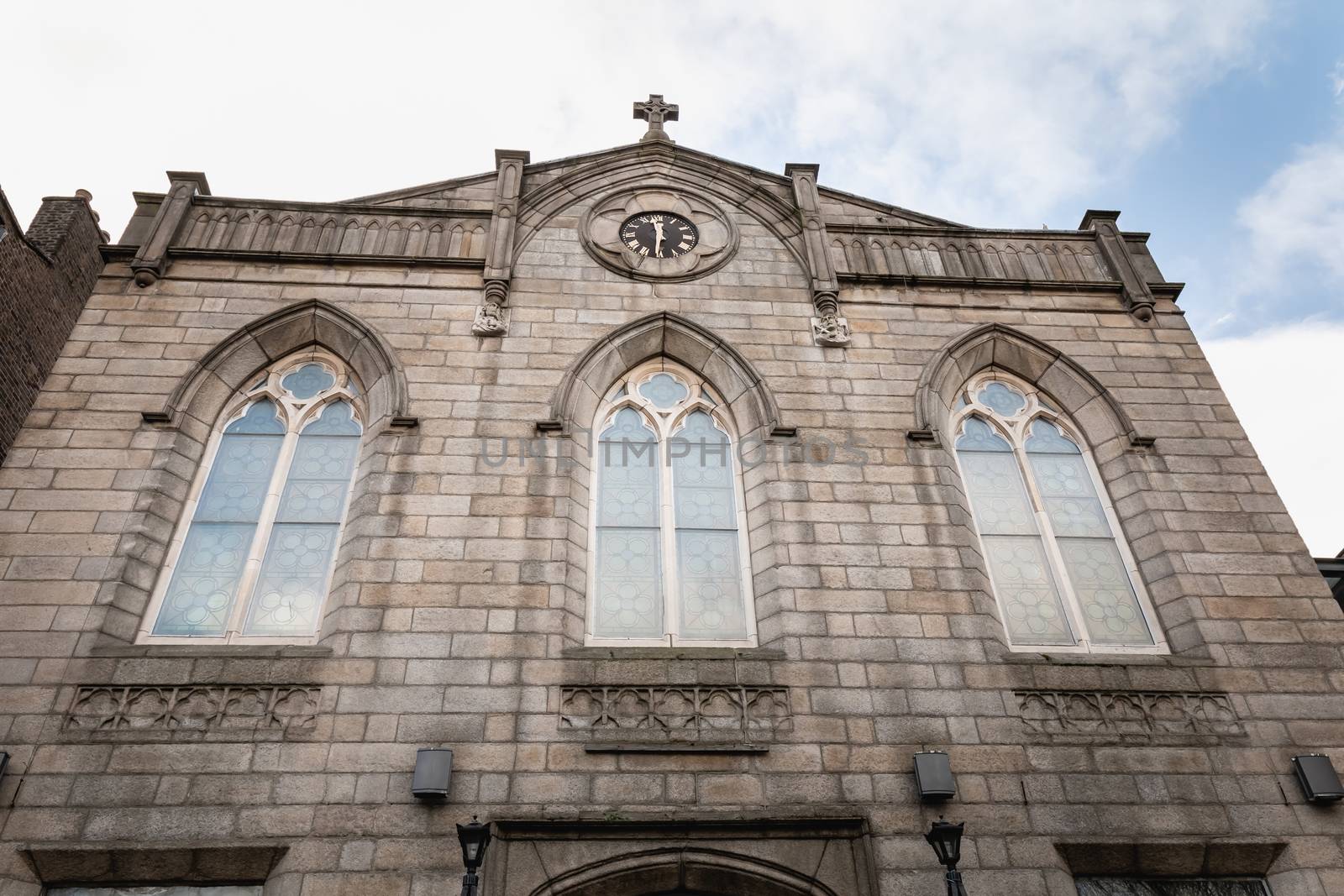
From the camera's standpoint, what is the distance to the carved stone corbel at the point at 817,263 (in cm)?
970

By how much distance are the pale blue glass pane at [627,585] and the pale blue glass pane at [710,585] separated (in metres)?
0.24

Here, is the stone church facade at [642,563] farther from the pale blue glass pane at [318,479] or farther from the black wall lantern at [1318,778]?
the black wall lantern at [1318,778]

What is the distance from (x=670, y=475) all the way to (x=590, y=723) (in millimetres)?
2826

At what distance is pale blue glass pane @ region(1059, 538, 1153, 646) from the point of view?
813 centimetres

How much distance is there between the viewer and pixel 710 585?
8125mm

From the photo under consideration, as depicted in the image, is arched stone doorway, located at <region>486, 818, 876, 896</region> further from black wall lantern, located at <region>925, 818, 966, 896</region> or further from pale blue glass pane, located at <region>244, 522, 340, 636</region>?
pale blue glass pane, located at <region>244, 522, 340, 636</region>

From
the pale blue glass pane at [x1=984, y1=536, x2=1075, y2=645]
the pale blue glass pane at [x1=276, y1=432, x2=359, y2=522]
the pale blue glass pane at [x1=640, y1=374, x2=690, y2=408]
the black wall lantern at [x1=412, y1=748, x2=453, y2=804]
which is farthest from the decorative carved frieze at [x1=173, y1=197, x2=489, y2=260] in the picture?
the pale blue glass pane at [x1=984, y1=536, x2=1075, y2=645]

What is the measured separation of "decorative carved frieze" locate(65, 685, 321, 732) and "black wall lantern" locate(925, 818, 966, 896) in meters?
4.70

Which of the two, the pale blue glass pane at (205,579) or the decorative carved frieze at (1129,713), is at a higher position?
the pale blue glass pane at (205,579)

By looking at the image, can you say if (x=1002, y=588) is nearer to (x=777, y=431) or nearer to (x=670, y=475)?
(x=777, y=431)

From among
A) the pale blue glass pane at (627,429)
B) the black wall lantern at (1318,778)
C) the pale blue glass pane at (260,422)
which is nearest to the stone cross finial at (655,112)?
the pale blue glass pane at (627,429)

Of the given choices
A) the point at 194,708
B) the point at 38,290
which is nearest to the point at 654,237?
the point at 38,290

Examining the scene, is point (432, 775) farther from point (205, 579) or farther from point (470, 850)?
point (205, 579)

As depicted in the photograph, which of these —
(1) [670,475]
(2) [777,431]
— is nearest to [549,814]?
(1) [670,475]
